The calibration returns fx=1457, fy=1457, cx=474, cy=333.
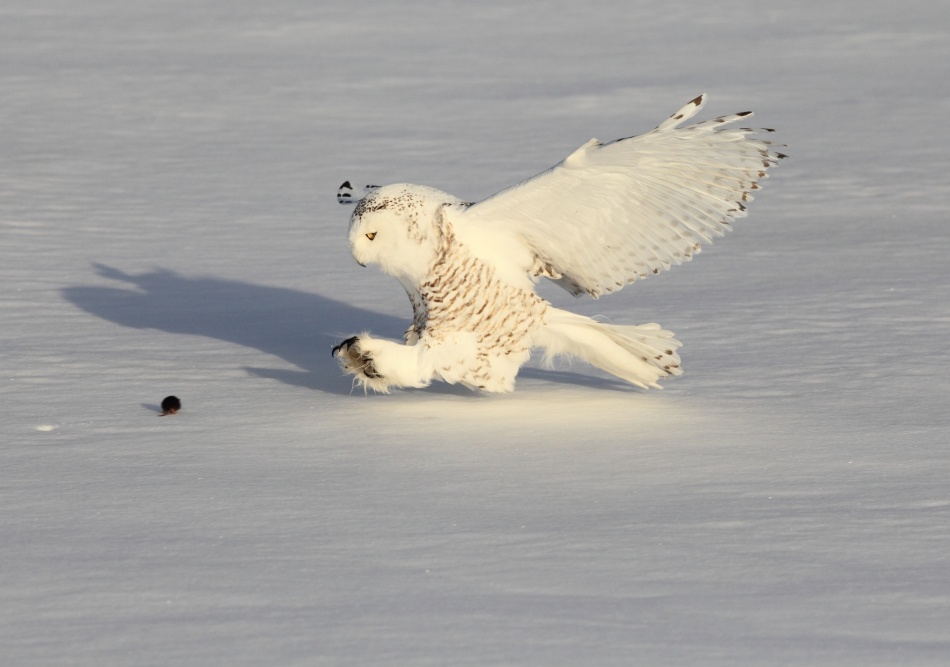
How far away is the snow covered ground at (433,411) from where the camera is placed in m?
2.60

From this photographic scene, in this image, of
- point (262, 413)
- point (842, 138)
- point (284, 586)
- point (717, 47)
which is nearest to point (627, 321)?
point (262, 413)

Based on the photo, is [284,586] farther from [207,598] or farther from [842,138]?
[842,138]

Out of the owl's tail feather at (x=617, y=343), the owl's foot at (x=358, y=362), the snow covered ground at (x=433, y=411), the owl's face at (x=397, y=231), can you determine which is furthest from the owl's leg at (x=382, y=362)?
the owl's tail feather at (x=617, y=343)

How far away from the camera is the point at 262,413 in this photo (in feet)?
13.2

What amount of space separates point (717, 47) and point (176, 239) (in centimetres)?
538

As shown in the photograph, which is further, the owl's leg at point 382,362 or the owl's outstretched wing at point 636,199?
the owl's leg at point 382,362

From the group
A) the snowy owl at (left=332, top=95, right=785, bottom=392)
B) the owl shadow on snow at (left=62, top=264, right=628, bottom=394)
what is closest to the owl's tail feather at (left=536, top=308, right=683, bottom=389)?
the snowy owl at (left=332, top=95, right=785, bottom=392)

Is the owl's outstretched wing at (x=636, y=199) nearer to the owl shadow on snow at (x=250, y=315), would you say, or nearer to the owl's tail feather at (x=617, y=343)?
the owl's tail feather at (x=617, y=343)

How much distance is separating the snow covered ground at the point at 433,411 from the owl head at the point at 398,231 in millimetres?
433

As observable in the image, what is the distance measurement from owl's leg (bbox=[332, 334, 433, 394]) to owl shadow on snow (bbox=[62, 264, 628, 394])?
0.42 meters

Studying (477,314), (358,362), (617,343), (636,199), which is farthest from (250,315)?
(636,199)

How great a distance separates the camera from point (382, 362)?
403 centimetres

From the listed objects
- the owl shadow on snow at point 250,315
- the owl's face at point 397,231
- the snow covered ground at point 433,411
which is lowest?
the owl shadow on snow at point 250,315

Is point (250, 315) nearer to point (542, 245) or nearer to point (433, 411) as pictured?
point (433, 411)
